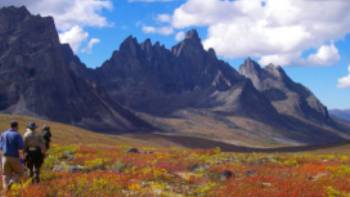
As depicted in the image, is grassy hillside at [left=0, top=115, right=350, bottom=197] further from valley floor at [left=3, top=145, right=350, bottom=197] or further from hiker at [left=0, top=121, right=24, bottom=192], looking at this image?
hiker at [left=0, top=121, right=24, bottom=192]

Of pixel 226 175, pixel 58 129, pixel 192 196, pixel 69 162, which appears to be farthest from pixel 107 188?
pixel 58 129

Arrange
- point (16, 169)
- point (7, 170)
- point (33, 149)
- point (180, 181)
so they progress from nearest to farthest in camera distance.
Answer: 1. point (7, 170)
2. point (16, 169)
3. point (33, 149)
4. point (180, 181)

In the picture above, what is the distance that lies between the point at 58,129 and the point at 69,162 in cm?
13550

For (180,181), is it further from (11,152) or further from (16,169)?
(11,152)

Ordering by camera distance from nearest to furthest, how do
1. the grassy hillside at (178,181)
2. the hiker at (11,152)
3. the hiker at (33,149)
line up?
the grassy hillside at (178,181), the hiker at (11,152), the hiker at (33,149)

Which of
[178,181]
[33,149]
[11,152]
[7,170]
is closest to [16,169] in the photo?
[7,170]

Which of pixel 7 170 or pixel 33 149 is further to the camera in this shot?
pixel 33 149

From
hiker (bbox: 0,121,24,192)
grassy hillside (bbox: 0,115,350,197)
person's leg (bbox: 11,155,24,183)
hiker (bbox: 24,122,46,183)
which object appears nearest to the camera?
grassy hillside (bbox: 0,115,350,197)

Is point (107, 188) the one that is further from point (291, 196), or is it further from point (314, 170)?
point (314, 170)

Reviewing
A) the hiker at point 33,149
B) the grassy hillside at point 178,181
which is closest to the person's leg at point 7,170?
the grassy hillside at point 178,181

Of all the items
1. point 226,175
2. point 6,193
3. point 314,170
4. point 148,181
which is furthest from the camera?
point 314,170

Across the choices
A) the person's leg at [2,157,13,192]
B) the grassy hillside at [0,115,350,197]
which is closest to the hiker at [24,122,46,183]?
the grassy hillside at [0,115,350,197]

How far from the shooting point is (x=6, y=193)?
18375mm

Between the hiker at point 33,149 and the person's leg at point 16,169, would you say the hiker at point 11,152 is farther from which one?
the hiker at point 33,149
